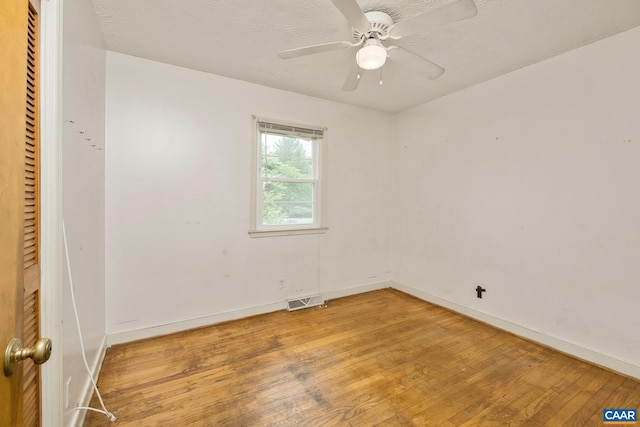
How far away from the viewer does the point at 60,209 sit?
1154 mm

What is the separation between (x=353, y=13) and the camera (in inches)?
55.8

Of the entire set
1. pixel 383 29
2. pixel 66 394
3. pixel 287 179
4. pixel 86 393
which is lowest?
pixel 86 393

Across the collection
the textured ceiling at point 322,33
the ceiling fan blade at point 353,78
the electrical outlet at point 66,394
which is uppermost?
the textured ceiling at point 322,33

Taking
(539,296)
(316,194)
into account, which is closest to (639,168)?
(539,296)

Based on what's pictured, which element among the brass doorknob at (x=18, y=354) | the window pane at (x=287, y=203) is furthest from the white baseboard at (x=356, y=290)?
the brass doorknob at (x=18, y=354)

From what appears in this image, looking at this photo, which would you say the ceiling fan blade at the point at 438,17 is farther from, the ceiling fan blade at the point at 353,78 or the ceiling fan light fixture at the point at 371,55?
the ceiling fan blade at the point at 353,78

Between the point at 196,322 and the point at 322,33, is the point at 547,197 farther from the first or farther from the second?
the point at 196,322

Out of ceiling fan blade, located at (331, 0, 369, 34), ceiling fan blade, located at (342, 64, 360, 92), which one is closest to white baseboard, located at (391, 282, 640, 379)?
ceiling fan blade, located at (342, 64, 360, 92)

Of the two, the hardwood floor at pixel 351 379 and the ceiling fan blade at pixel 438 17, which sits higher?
the ceiling fan blade at pixel 438 17

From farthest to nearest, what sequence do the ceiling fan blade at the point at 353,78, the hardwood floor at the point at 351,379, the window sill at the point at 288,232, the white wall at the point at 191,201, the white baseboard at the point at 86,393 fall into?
the window sill at the point at 288,232
the white wall at the point at 191,201
the ceiling fan blade at the point at 353,78
the hardwood floor at the point at 351,379
the white baseboard at the point at 86,393

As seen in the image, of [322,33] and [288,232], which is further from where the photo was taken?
[288,232]

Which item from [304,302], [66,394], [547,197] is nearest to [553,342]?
[547,197]

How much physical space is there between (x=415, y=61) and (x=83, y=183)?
89.6 inches

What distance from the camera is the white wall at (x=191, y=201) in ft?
7.92
